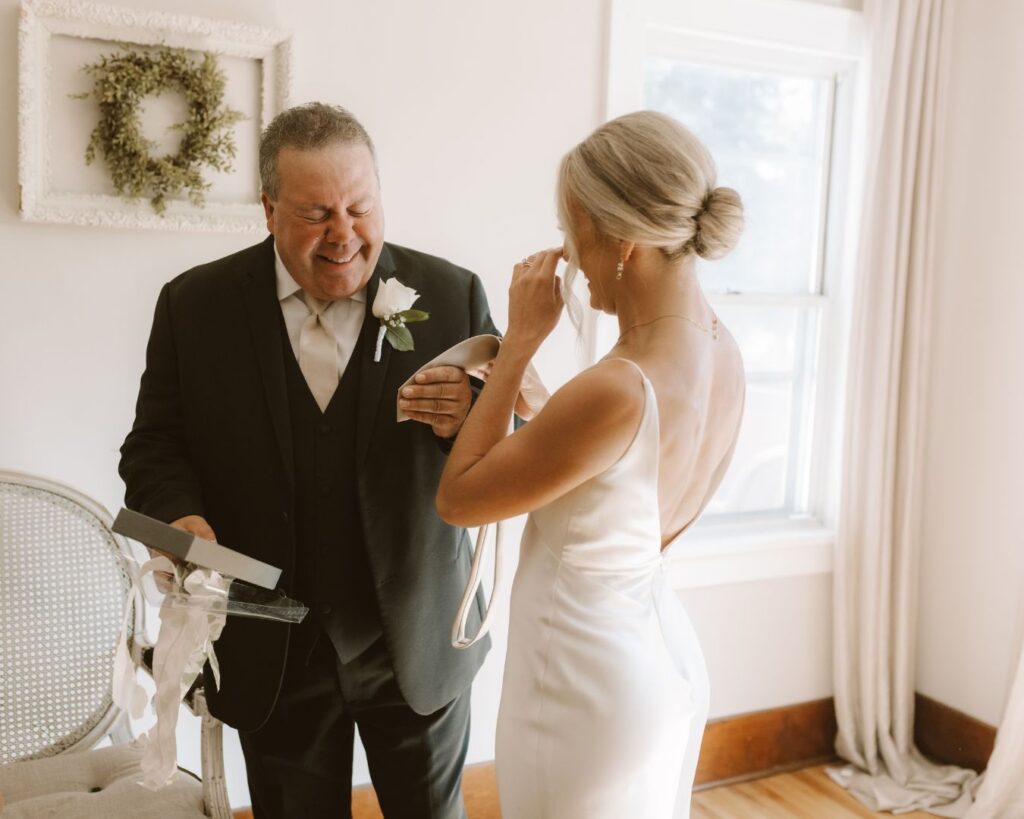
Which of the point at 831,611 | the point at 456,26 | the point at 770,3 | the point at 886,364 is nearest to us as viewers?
the point at 456,26

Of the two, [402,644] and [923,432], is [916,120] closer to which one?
[923,432]

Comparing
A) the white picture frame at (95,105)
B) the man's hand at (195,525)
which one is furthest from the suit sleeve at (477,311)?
the white picture frame at (95,105)

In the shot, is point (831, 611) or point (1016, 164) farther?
point (831, 611)

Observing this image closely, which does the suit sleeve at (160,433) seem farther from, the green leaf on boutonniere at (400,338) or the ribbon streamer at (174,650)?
the green leaf on boutonniere at (400,338)

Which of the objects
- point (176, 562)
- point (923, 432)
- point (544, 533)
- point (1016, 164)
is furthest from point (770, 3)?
point (176, 562)

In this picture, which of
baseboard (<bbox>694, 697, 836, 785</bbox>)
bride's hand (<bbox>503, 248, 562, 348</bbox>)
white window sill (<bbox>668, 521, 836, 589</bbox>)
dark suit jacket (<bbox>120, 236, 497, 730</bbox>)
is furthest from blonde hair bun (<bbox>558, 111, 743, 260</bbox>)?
baseboard (<bbox>694, 697, 836, 785</bbox>)

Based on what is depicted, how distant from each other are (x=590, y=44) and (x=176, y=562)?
1.96 metres

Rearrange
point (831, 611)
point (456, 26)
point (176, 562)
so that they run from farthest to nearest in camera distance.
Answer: point (831, 611)
point (456, 26)
point (176, 562)

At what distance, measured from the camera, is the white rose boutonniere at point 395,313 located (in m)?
1.80

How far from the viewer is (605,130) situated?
1483mm

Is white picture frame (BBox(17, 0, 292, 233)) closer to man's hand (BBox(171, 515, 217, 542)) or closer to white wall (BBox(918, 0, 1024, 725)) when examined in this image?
man's hand (BBox(171, 515, 217, 542))

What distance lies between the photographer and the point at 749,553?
3.26 metres

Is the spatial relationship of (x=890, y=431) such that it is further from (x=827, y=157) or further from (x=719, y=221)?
(x=719, y=221)

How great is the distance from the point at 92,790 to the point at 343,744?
0.51m
